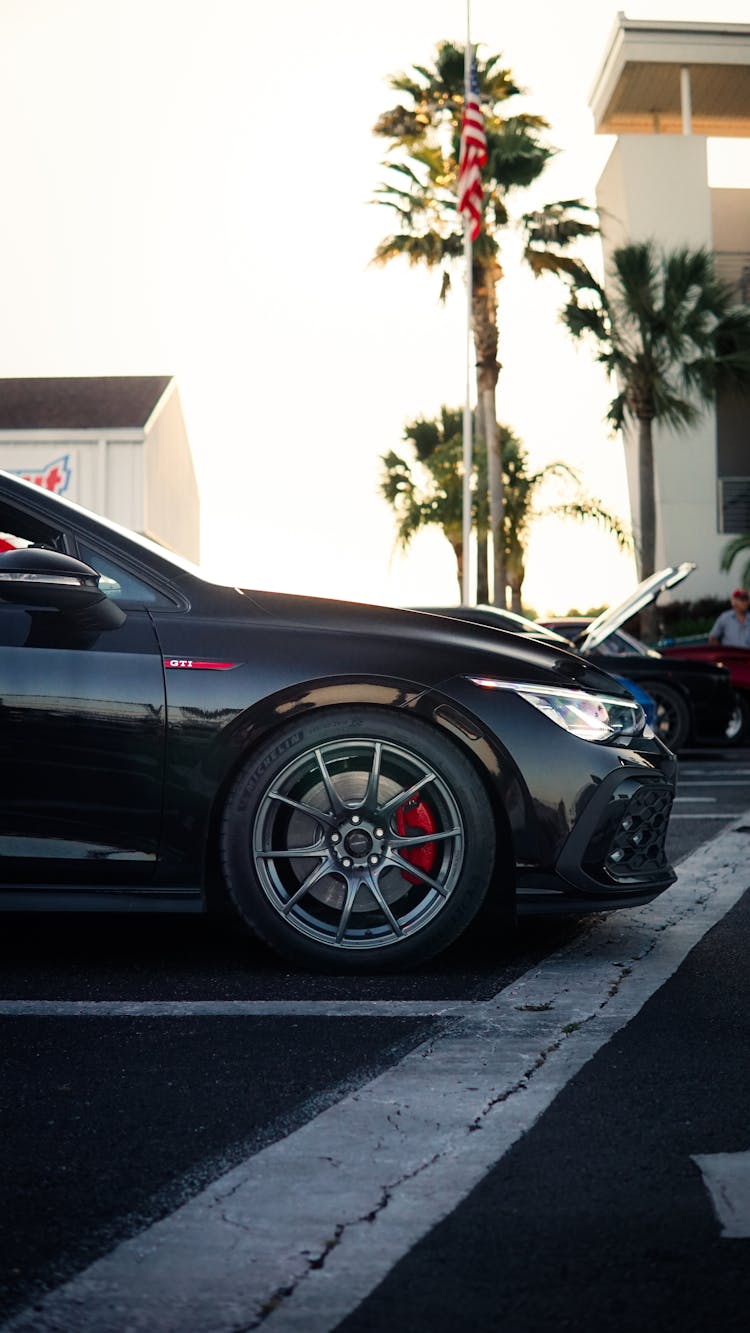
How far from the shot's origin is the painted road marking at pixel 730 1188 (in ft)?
7.40

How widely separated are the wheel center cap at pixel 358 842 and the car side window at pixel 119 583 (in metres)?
0.82

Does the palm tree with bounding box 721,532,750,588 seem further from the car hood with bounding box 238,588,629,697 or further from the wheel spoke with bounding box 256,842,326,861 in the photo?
the wheel spoke with bounding box 256,842,326,861

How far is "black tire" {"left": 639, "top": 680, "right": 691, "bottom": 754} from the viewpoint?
14.6 m

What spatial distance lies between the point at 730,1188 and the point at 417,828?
1.90m

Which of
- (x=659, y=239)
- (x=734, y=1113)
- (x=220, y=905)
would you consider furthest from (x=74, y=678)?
(x=659, y=239)

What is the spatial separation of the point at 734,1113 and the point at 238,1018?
4.20ft

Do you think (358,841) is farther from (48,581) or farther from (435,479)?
(435,479)

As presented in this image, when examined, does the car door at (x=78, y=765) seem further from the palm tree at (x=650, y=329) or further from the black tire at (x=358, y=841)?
the palm tree at (x=650, y=329)

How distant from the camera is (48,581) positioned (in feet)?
13.6

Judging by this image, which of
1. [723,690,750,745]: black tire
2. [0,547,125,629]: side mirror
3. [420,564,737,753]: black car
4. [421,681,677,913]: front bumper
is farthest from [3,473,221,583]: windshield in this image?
[723,690,750,745]: black tire

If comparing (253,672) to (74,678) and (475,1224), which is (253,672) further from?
(475,1224)

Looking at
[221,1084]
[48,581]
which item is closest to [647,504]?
[48,581]

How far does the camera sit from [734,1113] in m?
2.84

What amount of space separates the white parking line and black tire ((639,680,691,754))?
10858mm
